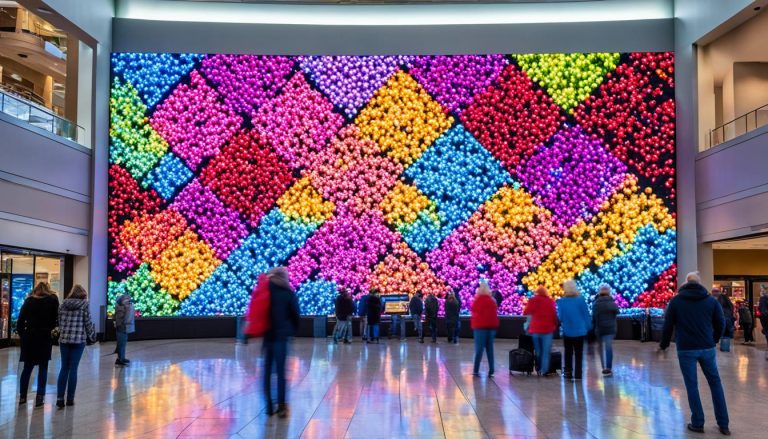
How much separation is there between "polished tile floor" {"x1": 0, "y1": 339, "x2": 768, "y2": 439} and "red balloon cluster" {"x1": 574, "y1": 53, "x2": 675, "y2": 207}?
24.7 feet

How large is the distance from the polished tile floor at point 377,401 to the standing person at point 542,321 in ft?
1.43

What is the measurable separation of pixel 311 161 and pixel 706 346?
14.7 m

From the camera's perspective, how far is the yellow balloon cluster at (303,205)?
2086 centimetres

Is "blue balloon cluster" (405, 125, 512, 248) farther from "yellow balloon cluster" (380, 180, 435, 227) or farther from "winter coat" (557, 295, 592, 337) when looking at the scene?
"winter coat" (557, 295, 592, 337)

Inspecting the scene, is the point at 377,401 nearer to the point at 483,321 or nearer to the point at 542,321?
the point at 483,321

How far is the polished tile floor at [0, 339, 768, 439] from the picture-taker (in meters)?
7.17

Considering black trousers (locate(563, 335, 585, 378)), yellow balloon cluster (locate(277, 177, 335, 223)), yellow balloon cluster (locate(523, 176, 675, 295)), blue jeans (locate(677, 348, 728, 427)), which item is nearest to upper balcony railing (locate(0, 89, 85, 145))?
yellow balloon cluster (locate(277, 177, 335, 223))

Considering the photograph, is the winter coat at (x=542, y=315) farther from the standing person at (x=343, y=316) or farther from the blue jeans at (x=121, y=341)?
the standing person at (x=343, y=316)

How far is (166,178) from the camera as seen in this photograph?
20828 millimetres

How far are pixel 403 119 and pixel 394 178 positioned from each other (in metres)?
1.57

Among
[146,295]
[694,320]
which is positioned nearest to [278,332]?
[694,320]

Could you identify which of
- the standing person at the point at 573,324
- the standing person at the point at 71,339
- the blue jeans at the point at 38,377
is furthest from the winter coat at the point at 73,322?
the standing person at the point at 573,324

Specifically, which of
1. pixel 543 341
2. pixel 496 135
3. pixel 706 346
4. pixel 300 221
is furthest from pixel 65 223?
pixel 706 346

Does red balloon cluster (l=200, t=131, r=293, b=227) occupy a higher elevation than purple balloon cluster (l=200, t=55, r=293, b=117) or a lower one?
lower
